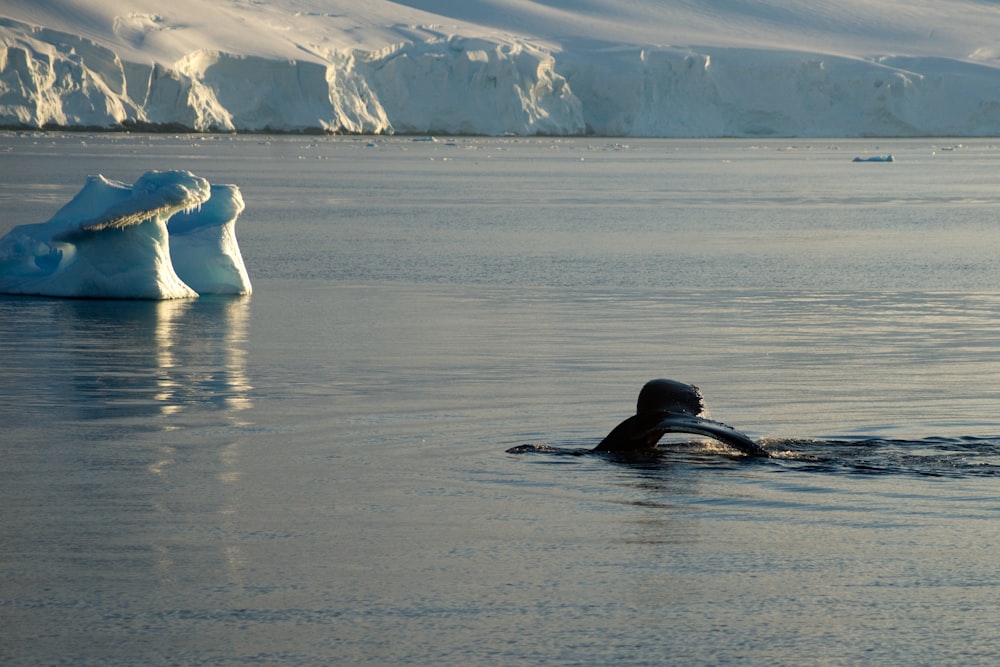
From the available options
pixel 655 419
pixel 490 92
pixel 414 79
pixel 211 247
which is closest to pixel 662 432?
pixel 655 419

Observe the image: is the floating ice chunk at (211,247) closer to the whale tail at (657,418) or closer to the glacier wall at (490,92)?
the whale tail at (657,418)

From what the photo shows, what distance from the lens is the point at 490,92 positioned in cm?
10269

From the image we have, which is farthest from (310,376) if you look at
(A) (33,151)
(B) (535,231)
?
(A) (33,151)

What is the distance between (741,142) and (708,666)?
127437 millimetres

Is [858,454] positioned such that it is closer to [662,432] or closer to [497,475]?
[662,432]

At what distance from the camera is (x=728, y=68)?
361 ft

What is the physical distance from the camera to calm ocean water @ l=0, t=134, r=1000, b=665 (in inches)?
215

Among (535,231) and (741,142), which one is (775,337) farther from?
(741,142)

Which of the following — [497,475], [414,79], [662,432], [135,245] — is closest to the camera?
[497,475]

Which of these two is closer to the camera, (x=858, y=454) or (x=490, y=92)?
(x=858, y=454)

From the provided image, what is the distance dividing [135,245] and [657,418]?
1003cm

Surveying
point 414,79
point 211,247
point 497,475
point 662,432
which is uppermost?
point 414,79

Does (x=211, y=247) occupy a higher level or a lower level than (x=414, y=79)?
lower

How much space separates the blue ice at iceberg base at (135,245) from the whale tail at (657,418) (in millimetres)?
9150
